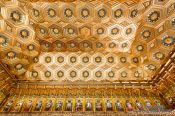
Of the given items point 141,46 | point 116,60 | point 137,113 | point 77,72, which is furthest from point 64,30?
point 137,113

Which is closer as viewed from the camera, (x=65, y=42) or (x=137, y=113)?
(x=137, y=113)

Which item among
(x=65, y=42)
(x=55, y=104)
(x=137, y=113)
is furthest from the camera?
(x=65, y=42)

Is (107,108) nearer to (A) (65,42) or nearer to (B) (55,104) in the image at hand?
(B) (55,104)

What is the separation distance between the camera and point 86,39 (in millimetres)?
11008

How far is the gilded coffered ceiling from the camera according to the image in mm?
9789

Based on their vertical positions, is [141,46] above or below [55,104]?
above

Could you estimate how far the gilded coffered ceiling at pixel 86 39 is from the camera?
9789 mm

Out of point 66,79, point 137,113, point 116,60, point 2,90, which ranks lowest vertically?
point 137,113

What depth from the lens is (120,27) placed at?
34.7ft

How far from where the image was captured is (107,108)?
10.0 metres

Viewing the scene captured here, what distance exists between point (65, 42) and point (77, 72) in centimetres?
212

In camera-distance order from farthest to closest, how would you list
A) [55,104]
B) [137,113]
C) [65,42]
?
1. [65,42]
2. [55,104]
3. [137,113]

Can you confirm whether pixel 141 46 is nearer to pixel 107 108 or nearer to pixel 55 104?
pixel 107 108

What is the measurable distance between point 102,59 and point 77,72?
1.84 meters
